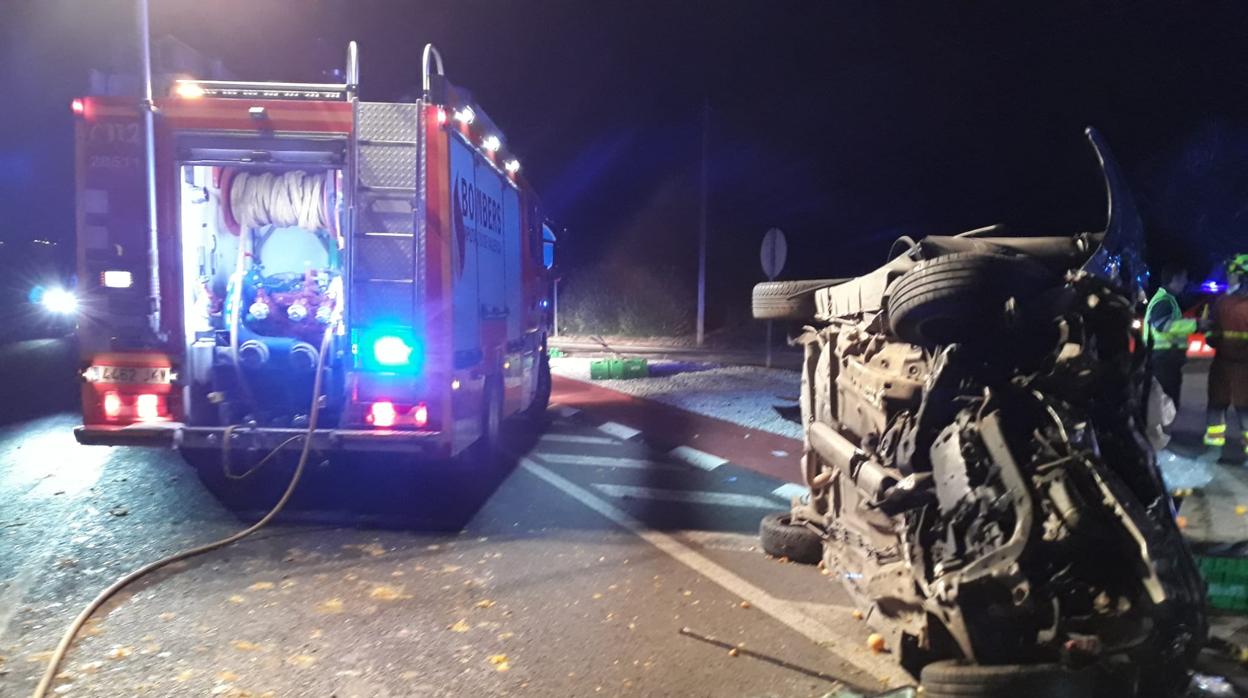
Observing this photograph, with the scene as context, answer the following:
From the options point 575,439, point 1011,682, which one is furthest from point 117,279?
point 1011,682

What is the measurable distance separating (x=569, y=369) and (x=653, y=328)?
44.1ft

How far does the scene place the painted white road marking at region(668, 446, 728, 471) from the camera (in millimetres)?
9573

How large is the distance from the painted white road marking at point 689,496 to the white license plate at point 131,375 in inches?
150

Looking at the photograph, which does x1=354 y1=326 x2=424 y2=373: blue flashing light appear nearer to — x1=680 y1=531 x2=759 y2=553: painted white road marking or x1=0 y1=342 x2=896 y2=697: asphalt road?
x1=0 y1=342 x2=896 y2=697: asphalt road

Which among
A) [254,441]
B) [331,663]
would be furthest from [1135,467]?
[254,441]

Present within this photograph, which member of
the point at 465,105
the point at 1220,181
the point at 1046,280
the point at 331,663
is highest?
the point at 1220,181

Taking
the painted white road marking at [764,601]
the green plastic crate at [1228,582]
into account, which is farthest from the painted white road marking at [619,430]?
the green plastic crate at [1228,582]

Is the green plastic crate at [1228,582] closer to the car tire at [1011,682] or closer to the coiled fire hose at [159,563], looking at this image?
the car tire at [1011,682]

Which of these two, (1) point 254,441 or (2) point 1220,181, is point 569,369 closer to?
(1) point 254,441

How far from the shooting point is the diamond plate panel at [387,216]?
6.73 m

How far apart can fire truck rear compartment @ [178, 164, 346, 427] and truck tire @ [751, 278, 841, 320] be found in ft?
11.7

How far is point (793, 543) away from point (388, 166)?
4.07m

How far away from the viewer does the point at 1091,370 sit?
3.71 meters

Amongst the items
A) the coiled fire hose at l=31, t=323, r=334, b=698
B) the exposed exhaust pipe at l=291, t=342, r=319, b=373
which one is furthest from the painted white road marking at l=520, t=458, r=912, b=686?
the exposed exhaust pipe at l=291, t=342, r=319, b=373
